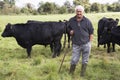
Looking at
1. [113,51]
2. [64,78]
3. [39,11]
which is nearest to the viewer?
[64,78]

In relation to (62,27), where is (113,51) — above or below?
below

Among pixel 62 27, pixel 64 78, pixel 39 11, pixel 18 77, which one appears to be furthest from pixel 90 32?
pixel 39 11

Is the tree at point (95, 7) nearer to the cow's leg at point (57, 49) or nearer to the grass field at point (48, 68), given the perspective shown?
the grass field at point (48, 68)

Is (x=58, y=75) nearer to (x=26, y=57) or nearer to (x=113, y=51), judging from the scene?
(x=26, y=57)

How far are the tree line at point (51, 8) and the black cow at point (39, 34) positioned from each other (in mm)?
48629

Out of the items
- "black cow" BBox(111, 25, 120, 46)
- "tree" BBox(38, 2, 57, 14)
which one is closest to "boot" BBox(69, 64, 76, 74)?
"black cow" BBox(111, 25, 120, 46)

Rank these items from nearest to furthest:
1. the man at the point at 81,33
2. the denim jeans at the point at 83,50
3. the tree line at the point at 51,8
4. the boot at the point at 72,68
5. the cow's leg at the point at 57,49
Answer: the man at the point at 81,33 → the denim jeans at the point at 83,50 → the boot at the point at 72,68 → the cow's leg at the point at 57,49 → the tree line at the point at 51,8

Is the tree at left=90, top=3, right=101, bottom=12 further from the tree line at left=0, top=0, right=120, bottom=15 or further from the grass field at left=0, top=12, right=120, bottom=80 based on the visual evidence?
the grass field at left=0, top=12, right=120, bottom=80

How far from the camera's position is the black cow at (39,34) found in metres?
13.2

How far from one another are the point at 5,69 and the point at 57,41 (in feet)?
11.1

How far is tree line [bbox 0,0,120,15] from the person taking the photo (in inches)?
Answer: 2606

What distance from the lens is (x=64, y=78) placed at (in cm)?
948

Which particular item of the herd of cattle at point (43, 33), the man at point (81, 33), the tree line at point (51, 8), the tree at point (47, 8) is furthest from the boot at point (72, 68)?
the tree at point (47, 8)

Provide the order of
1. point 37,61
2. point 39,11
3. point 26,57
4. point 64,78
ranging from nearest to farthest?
point 64,78
point 37,61
point 26,57
point 39,11
